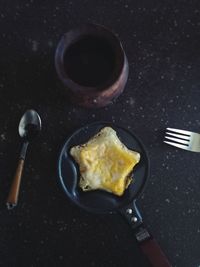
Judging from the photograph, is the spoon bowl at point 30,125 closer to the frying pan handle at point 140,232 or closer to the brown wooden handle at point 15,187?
the brown wooden handle at point 15,187

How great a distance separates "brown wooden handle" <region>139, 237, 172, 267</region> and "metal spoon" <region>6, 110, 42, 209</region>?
214 mm

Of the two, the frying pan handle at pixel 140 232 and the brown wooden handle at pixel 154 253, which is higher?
the frying pan handle at pixel 140 232

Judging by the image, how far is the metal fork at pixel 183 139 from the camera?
91cm

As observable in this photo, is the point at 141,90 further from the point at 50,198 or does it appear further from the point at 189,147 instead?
the point at 50,198

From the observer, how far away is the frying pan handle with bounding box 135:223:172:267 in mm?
875

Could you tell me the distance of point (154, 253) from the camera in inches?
34.6

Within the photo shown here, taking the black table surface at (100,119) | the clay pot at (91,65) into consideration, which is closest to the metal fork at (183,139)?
the black table surface at (100,119)

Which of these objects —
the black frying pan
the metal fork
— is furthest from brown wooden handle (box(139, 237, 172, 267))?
the metal fork

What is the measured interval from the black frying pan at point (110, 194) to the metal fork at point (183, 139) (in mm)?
52

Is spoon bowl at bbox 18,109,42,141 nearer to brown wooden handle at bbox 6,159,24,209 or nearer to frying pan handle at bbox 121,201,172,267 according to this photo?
brown wooden handle at bbox 6,159,24,209

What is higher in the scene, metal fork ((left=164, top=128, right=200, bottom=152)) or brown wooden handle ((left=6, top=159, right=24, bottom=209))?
brown wooden handle ((left=6, top=159, right=24, bottom=209))

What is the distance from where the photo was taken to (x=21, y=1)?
0.94 metres

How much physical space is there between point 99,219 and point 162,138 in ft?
0.54

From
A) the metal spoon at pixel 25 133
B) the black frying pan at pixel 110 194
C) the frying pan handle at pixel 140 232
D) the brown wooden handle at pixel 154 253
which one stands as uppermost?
the metal spoon at pixel 25 133
